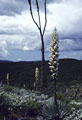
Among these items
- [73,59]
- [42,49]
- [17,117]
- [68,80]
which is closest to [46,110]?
[17,117]

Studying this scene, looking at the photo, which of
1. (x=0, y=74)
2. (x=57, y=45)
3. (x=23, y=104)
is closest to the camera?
(x=57, y=45)

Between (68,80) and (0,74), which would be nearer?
(68,80)

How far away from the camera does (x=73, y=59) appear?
4491 cm

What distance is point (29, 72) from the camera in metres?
38.2

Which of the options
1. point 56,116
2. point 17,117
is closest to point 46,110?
point 56,116

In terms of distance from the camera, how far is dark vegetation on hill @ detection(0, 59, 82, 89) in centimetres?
3257

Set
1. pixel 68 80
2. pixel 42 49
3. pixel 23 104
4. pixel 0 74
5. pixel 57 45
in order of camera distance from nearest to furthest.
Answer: pixel 57 45, pixel 23 104, pixel 42 49, pixel 68 80, pixel 0 74

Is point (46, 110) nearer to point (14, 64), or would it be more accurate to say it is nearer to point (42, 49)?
point (42, 49)

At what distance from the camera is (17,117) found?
9.21 metres

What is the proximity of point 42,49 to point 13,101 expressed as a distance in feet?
51.3

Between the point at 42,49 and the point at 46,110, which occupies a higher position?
the point at 42,49

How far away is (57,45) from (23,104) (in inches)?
105

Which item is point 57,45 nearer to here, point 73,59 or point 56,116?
point 56,116

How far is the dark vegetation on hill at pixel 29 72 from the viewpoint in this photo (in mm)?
32569
